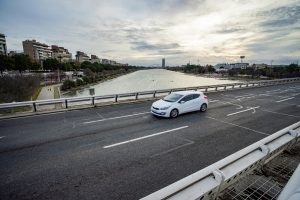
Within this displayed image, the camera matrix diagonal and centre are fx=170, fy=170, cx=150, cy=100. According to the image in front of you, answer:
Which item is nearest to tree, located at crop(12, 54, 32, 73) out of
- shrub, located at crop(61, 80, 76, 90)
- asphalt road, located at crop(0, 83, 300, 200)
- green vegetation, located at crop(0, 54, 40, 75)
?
green vegetation, located at crop(0, 54, 40, 75)

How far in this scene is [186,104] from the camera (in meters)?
11.4

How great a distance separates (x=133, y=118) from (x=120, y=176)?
5.77 m

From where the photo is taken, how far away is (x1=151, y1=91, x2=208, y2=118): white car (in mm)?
10516

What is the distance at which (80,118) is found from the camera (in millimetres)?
10344

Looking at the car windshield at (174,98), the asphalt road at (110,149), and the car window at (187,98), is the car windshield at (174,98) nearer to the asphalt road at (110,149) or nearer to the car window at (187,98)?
the car window at (187,98)

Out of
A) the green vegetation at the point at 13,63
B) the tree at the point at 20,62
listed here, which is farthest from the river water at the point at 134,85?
the tree at the point at 20,62

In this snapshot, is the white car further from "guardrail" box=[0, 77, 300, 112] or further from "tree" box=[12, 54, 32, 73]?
"tree" box=[12, 54, 32, 73]

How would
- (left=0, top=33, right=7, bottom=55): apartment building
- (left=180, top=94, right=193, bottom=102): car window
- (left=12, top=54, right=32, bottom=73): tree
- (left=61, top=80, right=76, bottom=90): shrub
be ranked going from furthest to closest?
(left=0, top=33, right=7, bottom=55): apartment building → (left=12, top=54, right=32, bottom=73): tree → (left=61, top=80, right=76, bottom=90): shrub → (left=180, top=94, right=193, bottom=102): car window

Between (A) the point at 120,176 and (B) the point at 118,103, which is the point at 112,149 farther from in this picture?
(B) the point at 118,103

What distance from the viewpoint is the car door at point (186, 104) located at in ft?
36.7

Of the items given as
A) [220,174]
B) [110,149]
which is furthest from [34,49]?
[220,174]

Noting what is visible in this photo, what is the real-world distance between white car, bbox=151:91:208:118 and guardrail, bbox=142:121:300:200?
21.3ft

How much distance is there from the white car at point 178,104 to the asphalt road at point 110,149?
48 cm

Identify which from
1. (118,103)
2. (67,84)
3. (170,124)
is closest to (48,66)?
(67,84)
